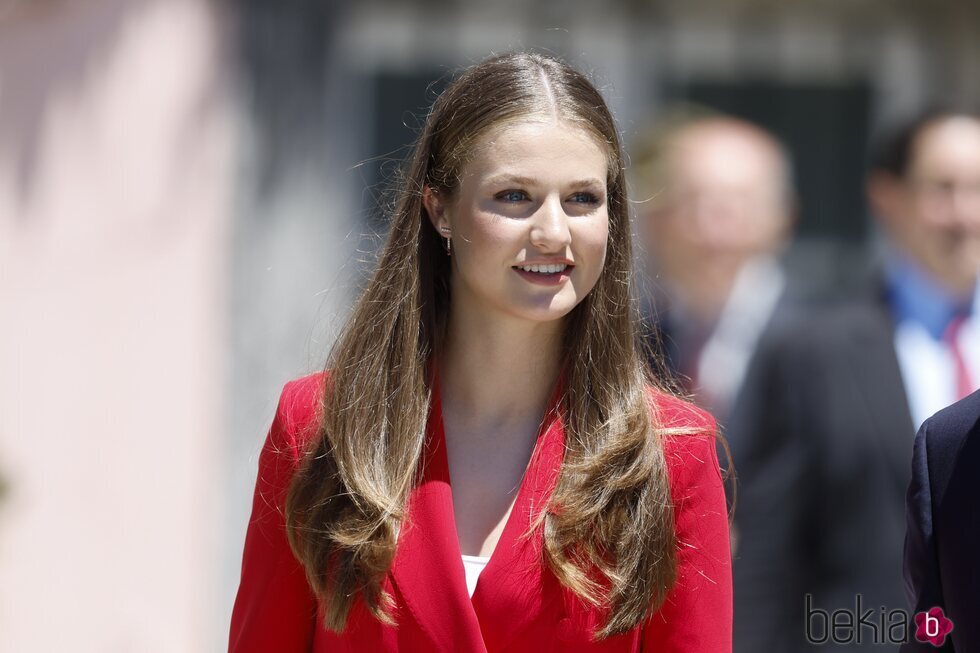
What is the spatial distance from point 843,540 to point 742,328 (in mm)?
734

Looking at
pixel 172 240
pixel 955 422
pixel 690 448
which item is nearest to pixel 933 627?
pixel 955 422

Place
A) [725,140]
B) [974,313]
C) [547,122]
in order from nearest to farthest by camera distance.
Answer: [547,122], [974,313], [725,140]

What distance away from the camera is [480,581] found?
218 centimetres

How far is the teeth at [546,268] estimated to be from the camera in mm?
2236

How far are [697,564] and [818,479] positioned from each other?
141 cm

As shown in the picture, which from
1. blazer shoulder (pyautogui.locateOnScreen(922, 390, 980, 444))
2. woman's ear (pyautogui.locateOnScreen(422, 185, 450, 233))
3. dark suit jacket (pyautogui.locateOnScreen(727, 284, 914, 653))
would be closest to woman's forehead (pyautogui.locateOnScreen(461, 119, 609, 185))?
woman's ear (pyautogui.locateOnScreen(422, 185, 450, 233))

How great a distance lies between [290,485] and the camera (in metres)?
2.31

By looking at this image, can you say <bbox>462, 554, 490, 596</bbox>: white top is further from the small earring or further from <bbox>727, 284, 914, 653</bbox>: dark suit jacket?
<bbox>727, 284, 914, 653</bbox>: dark suit jacket

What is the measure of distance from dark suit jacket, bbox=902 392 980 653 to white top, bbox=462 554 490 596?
67cm

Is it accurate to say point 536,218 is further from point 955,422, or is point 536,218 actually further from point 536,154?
point 955,422

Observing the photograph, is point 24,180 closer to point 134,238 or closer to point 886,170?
point 134,238

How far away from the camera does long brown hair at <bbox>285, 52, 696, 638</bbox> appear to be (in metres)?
2.19

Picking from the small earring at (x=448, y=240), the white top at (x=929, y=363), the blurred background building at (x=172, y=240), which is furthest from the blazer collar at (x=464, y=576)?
the blurred background building at (x=172, y=240)

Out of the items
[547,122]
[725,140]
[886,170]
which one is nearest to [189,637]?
[725,140]
